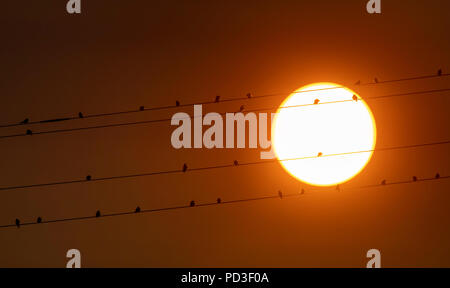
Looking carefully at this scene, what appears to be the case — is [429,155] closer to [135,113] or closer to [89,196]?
[135,113]

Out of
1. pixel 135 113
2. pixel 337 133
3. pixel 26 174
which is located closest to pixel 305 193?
pixel 337 133

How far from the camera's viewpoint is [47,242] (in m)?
7.68

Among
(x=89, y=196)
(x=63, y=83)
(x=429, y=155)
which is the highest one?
(x=63, y=83)

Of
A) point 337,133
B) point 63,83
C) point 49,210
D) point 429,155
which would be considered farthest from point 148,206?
point 429,155

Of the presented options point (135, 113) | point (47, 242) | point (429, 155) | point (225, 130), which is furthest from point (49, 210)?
point (429, 155)

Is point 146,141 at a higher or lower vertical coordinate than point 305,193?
higher

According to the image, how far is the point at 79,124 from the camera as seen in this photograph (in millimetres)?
7398

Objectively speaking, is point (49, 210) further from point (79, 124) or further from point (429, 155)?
point (429, 155)

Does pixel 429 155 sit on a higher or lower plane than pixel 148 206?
higher

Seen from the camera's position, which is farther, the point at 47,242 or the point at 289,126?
the point at 47,242

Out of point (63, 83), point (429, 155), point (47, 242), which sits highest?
point (63, 83)

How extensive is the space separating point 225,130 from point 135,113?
107 centimetres

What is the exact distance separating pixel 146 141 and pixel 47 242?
5.82 ft

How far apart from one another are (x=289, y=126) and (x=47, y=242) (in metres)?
3.29
